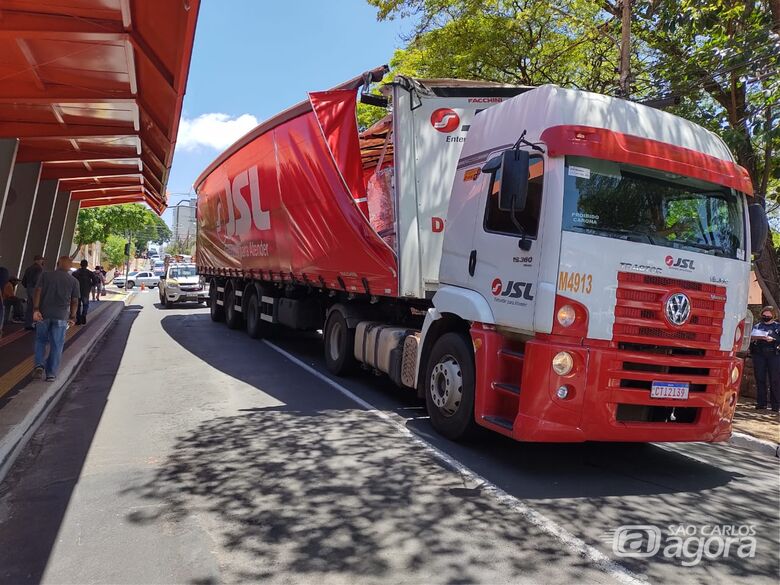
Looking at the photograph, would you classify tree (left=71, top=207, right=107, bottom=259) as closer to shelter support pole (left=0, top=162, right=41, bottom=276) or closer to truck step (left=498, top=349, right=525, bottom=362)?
shelter support pole (left=0, top=162, right=41, bottom=276)

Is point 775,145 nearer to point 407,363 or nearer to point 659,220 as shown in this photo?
point 659,220

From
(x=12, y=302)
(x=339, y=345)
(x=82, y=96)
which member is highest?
(x=82, y=96)

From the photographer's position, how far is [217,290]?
17.9m

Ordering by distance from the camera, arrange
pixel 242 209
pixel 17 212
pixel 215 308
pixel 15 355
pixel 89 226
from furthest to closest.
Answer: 1. pixel 89 226
2. pixel 215 308
3. pixel 17 212
4. pixel 242 209
5. pixel 15 355

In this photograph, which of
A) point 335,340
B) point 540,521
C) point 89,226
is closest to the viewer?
point 540,521

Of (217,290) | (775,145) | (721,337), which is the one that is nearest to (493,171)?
(721,337)

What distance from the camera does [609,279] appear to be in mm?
4871

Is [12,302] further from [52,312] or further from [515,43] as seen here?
[515,43]

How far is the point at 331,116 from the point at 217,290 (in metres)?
10.7

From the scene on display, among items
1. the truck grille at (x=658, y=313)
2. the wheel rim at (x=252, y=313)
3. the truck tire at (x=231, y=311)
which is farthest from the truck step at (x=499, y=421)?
the truck tire at (x=231, y=311)

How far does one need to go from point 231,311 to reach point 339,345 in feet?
25.0

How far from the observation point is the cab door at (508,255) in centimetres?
508

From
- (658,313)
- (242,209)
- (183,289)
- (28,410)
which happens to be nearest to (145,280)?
(183,289)

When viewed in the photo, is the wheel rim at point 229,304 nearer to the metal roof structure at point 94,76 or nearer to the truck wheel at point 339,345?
the metal roof structure at point 94,76
